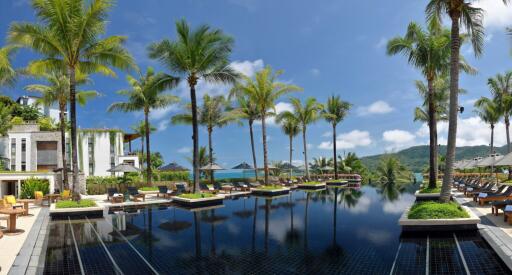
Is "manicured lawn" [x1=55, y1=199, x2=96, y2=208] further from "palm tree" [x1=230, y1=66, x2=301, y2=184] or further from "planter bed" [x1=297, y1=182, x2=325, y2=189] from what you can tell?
"planter bed" [x1=297, y1=182, x2=325, y2=189]

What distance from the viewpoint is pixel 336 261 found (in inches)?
283

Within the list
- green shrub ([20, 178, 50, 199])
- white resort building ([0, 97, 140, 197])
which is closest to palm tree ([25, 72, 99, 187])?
green shrub ([20, 178, 50, 199])

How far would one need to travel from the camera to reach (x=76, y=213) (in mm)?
13828

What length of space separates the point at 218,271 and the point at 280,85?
20604 mm

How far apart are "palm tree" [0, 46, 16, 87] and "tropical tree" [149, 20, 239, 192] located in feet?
22.2

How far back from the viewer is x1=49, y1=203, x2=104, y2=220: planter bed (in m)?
13.5

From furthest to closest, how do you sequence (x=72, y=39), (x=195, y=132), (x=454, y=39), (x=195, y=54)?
(x=195, y=132)
(x=195, y=54)
(x=72, y=39)
(x=454, y=39)

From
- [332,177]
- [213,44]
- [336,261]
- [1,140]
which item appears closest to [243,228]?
[336,261]

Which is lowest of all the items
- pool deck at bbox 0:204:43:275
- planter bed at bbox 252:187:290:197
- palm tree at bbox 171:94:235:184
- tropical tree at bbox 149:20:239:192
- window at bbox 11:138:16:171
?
planter bed at bbox 252:187:290:197

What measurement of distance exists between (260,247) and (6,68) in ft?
49.8

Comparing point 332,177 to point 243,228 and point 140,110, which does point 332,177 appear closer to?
point 140,110

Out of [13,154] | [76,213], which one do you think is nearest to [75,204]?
[76,213]

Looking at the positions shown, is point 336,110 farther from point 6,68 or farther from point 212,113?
point 6,68

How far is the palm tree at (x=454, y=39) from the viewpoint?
11.1m
